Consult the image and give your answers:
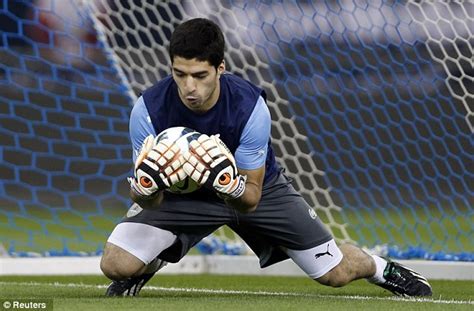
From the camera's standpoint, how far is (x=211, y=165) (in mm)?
5562

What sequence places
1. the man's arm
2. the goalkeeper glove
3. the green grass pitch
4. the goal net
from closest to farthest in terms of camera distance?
1. the goalkeeper glove
2. the green grass pitch
3. the man's arm
4. the goal net

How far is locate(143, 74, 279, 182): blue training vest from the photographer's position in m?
6.03

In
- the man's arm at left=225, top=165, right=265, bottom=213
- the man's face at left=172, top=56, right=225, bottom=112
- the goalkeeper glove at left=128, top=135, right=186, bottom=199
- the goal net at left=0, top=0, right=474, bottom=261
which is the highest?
the man's face at left=172, top=56, right=225, bottom=112

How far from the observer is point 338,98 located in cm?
948

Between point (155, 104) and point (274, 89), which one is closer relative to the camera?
point (155, 104)

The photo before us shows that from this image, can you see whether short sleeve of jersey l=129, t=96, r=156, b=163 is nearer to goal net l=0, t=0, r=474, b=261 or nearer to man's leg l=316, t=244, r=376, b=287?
man's leg l=316, t=244, r=376, b=287

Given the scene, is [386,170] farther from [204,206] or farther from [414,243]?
[204,206]

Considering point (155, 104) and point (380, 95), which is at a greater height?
point (155, 104)

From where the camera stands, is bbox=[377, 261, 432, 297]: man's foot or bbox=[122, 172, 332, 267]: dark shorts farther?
bbox=[377, 261, 432, 297]: man's foot

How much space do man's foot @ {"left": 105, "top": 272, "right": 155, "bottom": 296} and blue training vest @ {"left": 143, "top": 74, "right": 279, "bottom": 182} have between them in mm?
836

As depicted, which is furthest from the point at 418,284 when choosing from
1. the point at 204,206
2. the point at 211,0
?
the point at 211,0

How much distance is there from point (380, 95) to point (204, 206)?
10.9 ft

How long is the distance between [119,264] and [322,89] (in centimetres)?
366
